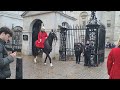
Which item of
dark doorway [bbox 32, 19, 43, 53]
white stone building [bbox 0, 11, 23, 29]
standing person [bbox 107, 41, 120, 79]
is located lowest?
standing person [bbox 107, 41, 120, 79]

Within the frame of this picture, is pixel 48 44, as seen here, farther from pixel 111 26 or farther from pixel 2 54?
pixel 111 26

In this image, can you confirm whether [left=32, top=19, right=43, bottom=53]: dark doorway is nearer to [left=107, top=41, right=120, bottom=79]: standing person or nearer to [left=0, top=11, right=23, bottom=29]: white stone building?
[left=0, top=11, right=23, bottom=29]: white stone building

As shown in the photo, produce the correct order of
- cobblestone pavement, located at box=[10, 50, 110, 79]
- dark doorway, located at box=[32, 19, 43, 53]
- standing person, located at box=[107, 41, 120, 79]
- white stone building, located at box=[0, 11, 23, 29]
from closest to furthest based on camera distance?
standing person, located at box=[107, 41, 120, 79] < cobblestone pavement, located at box=[10, 50, 110, 79] < dark doorway, located at box=[32, 19, 43, 53] < white stone building, located at box=[0, 11, 23, 29]

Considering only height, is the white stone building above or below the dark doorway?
above

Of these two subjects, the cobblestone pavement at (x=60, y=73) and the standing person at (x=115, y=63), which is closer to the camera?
the standing person at (x=115, y=63)

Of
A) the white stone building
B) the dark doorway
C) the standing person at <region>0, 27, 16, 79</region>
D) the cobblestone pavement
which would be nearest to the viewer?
the standing person at <region>0, 27, 16, 79</region>

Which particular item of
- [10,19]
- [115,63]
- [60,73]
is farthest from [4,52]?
[10,19]

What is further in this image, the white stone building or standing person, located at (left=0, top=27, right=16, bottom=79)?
the white stone building

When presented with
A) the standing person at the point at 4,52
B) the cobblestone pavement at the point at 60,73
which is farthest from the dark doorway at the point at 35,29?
the standing person at the point at 4,52

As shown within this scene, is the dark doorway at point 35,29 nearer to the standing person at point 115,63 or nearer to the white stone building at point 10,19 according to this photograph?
the white stone building at point 10,19

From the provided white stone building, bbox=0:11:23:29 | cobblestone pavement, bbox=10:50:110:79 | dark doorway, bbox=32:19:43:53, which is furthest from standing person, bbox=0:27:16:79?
white stone building, bbox=0:11:23:29

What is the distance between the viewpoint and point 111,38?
140 ft
